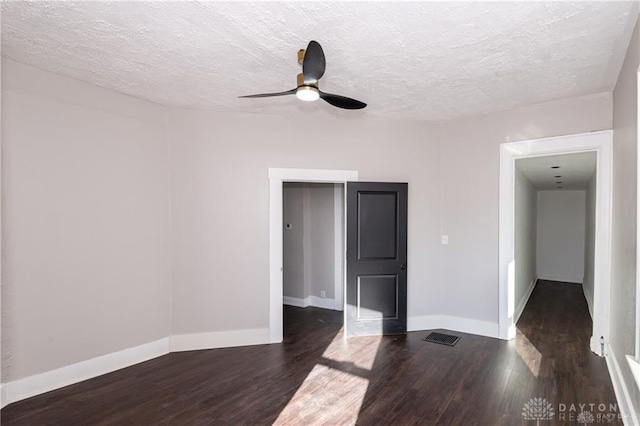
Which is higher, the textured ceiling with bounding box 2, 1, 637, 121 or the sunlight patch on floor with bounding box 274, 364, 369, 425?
the textured ceiling with bounding box 2, 1, 637, 121

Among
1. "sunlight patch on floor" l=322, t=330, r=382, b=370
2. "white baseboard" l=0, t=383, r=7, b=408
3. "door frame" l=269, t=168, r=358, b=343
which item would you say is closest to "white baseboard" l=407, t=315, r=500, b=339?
"sunlight patch on floor" l=322, t=330, r=382, b=370

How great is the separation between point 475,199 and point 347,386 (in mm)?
2797

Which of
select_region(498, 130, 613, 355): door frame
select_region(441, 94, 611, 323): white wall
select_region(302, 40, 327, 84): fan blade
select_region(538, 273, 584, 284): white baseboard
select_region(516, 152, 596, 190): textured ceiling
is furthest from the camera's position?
select_region(538, 273, 584, 284): white baseboard

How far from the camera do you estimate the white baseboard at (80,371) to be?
281cm

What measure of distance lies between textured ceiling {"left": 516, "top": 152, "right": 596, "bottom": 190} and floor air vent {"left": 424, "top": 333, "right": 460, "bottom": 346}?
248 centimetres

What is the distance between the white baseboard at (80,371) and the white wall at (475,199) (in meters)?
3.63

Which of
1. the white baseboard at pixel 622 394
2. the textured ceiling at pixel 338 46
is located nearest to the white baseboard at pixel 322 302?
A: the textured ceiling at pixel 338 46

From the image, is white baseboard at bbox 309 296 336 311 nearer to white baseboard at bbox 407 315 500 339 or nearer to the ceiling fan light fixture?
white baseboard at bbox 407 315 500 339

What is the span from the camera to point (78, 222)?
126 inches

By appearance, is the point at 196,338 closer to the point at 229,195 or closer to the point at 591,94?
the point at 229,195

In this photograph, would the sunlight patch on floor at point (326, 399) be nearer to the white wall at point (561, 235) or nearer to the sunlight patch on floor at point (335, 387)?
the sunlight patch on floor at point (335, 387)

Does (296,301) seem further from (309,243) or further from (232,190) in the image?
(232,190)

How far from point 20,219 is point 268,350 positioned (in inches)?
104

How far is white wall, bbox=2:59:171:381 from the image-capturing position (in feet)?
9.26
